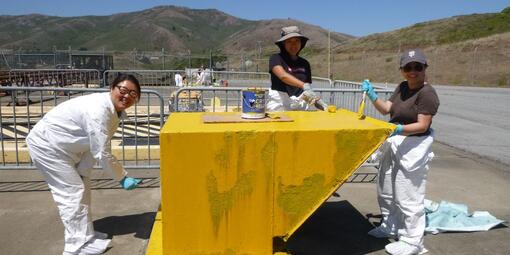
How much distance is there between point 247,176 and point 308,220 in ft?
5.74

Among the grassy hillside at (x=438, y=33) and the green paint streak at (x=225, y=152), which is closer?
the green paint streak at (x=225, y=152)

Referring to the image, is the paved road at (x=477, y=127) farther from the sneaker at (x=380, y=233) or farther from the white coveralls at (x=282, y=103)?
the white coveralls at (x=282, y=103)

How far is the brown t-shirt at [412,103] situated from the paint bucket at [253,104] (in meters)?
1.26

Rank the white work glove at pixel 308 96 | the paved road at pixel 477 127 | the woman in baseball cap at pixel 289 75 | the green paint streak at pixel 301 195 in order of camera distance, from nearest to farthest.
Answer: the green paint streak at pixel 301 195 → the white work glove at pixel 308 96 → the woman in baseball cap at pixel 289 75 → the paved road at pixel 477 127

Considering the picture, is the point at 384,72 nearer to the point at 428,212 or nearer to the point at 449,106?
the point at 449,106

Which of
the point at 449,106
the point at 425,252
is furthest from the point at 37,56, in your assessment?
the point at 425,252

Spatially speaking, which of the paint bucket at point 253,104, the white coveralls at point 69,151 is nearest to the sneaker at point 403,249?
the paint bucket at point 253,104

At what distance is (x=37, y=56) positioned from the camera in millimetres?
26141

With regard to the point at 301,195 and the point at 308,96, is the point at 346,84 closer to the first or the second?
the point at 308,96

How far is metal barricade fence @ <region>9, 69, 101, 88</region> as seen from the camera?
17625mm

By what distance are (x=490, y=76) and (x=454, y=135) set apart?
86.2 feet

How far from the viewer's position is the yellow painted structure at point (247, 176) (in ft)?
9.70

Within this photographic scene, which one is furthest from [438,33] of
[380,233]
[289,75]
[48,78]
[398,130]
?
[398,130]

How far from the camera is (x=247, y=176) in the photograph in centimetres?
305
